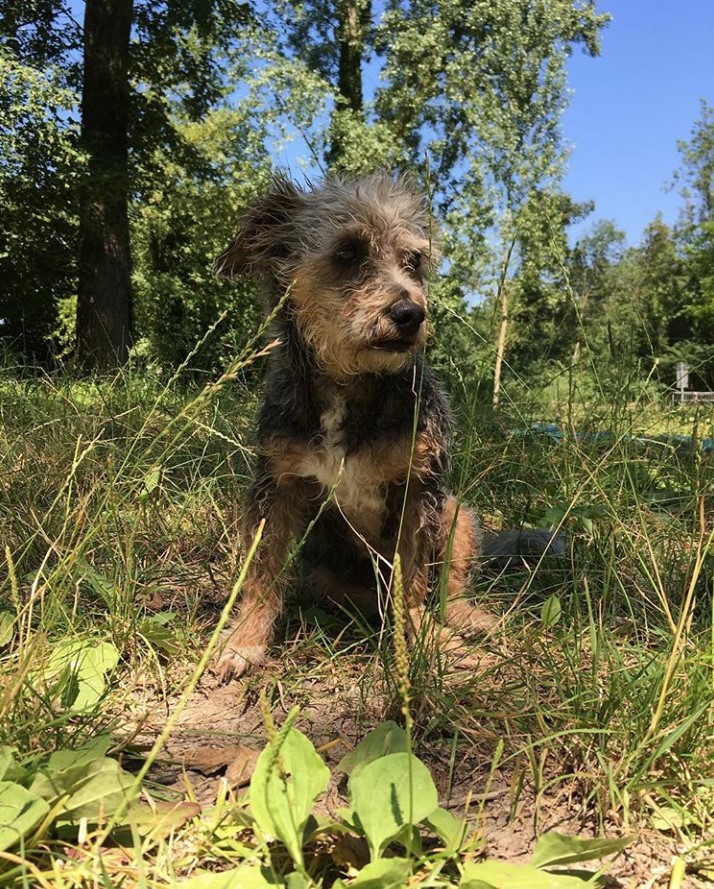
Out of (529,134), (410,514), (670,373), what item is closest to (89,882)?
(410,514)

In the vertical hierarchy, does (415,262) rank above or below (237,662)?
above

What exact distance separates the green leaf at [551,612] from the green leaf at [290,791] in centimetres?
118

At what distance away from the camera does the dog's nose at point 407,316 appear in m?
2.73

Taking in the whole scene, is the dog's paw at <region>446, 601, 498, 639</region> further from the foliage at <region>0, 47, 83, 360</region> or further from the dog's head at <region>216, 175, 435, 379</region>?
the foliage at <region>0, 47, 83, 360</region>

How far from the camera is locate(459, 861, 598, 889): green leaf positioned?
123cm

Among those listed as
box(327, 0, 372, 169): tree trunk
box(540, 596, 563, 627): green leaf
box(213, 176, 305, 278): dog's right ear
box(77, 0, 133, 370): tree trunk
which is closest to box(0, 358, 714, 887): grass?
box(540, 596, 563, 627): green leaf

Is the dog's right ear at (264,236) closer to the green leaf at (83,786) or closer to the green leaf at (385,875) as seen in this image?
the green leaf at (83,786)

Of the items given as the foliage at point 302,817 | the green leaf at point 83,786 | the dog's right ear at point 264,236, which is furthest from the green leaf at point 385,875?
the dog's right ear at point 264,236

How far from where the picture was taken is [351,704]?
6.93 feet

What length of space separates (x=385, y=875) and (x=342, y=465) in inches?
63.3

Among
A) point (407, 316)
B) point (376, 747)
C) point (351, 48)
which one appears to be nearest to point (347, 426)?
point (407, 316)

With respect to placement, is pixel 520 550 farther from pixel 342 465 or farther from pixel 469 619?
pixel 342 465

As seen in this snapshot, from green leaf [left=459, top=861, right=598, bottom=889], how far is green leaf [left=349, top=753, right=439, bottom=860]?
0.43ft

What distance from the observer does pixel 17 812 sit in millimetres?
1312
